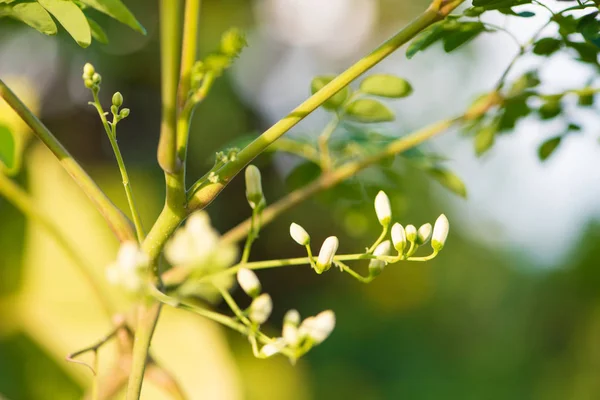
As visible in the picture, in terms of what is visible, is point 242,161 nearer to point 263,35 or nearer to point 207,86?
point 207,86

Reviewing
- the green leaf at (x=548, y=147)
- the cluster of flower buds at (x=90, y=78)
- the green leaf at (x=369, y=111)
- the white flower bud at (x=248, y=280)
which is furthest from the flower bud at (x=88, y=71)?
the green leaf at (x=548, y=147)

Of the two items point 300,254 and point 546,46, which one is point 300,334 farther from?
point 300,254

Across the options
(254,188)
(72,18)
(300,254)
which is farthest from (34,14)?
(300,254)

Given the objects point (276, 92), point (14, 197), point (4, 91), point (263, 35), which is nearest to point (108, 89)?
point (276, 92)

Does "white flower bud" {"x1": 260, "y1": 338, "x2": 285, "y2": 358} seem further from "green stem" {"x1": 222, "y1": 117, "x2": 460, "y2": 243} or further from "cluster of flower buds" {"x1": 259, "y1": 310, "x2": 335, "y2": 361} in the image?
"green stem" {"x1": 222, "y1": 117, "x2": 460, "y2": 243}

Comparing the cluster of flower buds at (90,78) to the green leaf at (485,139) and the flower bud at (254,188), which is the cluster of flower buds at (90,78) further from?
the green leaf at (485,139)

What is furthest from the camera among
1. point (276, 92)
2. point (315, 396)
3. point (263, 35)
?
point (263, 35)

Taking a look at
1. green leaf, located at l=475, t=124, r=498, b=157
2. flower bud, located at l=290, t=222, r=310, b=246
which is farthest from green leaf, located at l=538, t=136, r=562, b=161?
flower bud, located at l=290, t=222, r=310, b=246
